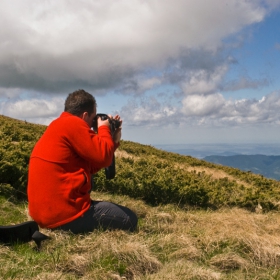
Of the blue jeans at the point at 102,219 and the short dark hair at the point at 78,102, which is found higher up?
the short dark hair at the point at 78,102

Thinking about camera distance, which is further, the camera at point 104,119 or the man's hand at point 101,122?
the camera at point 104,119

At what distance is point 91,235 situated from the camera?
182 inches

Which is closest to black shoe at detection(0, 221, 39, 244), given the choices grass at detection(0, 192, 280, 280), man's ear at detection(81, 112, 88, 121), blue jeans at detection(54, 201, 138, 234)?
grass at detection(0, 192, 280, 280)

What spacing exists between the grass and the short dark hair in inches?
69.0

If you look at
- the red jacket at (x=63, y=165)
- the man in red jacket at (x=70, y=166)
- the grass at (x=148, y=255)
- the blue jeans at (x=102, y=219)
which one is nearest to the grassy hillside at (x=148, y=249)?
the grass at (x=148, y=255)

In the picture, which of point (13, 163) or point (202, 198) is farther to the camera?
point (202, 198)

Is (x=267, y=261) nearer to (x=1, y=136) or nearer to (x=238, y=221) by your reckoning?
(x=238, y=221)

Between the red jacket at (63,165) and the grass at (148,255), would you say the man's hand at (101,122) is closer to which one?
the red jacket at (63,165)

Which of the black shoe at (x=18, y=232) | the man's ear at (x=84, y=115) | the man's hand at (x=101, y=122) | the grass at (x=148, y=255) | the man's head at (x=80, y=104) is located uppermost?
the man's head at (x=80, y=104)

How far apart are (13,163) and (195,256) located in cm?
455

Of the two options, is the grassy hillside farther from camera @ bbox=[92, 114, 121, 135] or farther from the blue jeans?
camera @ bbox=[92, 114, 121, 135]

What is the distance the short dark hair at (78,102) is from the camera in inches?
179

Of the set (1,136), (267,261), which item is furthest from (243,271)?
(1,136)

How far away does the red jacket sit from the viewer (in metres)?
4.27
